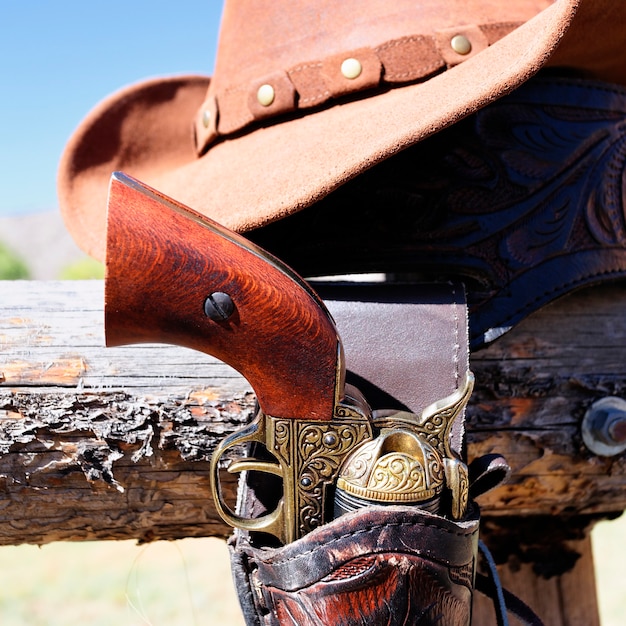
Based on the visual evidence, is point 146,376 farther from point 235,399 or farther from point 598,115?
point 598,115

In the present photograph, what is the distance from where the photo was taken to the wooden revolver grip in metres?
0.66

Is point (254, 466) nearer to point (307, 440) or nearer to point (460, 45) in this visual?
point (307, 440)

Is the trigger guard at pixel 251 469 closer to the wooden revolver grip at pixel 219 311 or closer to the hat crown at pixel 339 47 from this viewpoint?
the wooden revolver grip at pixel 219 311

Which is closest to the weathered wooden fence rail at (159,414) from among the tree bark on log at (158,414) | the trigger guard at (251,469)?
the tree bark on log at (158,414)

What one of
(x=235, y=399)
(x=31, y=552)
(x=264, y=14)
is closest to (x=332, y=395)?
(x=235, y=399)

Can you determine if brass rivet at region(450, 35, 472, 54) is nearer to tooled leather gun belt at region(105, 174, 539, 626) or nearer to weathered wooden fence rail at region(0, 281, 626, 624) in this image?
weathered wooden fence rail at region(0, 281, 626, 624)

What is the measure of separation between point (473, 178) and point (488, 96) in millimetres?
195

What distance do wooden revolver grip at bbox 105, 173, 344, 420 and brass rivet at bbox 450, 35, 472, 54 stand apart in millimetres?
569

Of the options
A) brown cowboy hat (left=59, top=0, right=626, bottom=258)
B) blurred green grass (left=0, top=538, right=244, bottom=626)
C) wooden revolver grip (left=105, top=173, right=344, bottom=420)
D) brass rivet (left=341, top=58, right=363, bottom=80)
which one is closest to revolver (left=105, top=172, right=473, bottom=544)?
wooden revolver grip (left=105, top=173, right=344, bottom=420)

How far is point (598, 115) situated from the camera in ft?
3.55

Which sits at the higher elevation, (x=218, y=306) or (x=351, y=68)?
(x=351, y=68)

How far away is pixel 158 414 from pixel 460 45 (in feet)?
2.46

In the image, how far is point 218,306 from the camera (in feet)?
2.29

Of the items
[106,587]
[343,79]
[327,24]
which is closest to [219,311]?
[343,79]
